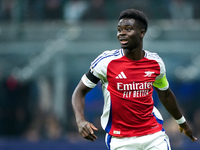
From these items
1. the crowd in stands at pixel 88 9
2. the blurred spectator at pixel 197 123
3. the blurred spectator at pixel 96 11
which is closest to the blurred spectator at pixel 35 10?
the crowd in stands at pixel 88 9

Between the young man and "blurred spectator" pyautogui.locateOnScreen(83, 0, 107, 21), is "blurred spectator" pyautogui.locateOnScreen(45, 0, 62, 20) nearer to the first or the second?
"blurred spectator" pyautogui.locateOnScreen(83, 0, 107, 21)

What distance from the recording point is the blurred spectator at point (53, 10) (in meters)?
12.8

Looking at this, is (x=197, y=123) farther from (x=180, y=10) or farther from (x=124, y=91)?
(x=124, y=91)

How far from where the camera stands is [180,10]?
1274 centimetres

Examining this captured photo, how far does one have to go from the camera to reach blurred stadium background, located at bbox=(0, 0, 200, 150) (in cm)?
1239

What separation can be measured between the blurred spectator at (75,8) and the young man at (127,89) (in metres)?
7.31

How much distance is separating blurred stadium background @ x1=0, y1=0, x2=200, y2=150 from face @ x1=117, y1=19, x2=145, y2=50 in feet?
22.3

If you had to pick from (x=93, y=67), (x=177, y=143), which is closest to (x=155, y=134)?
(x=93, y=67)

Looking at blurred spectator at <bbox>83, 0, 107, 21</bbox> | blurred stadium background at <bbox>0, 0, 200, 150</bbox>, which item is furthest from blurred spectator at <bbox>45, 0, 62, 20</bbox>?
blurred spectator at <bbox>83, 0, 107, 21</bbox>

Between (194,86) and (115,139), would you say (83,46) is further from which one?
(115,139)

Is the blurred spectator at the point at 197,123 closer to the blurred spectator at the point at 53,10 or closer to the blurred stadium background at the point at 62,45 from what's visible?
the blurred stadium background at the point at 62,45

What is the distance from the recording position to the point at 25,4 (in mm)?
12656

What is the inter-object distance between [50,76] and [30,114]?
1168mm

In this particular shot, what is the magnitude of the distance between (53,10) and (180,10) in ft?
10.9
